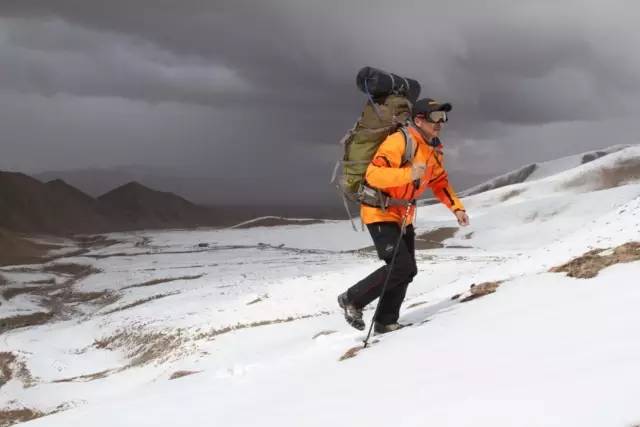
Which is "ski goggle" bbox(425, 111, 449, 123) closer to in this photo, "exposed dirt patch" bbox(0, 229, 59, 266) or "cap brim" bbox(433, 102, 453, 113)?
"cap brim" bbox(433, 102, 453, 113)

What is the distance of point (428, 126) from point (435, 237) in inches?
3540

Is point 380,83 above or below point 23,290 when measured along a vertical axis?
above

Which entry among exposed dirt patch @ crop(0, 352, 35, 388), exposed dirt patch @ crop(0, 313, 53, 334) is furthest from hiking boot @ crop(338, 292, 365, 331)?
exposed dirt patch @ crop(0, 313, 53, 334)

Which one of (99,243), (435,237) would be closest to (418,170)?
(435,237)

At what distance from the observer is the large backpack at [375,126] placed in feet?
22.8

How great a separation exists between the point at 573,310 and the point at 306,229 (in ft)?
409

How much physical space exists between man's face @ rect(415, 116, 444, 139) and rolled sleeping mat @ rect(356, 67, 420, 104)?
1.42 feet

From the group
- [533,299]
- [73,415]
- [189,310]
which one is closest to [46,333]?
[189,310]

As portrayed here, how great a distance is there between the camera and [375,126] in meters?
7.02

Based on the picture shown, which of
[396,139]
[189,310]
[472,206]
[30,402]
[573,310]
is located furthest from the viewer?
[472,206]

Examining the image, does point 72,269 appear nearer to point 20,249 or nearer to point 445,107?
point 20,249

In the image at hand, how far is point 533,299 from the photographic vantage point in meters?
6.14

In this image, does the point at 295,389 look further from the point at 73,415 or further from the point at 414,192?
the point at 414,192

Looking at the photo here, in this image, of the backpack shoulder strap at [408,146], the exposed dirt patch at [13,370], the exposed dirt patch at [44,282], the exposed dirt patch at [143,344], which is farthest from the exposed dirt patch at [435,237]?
the backpack shoulder strap at [408,146]
